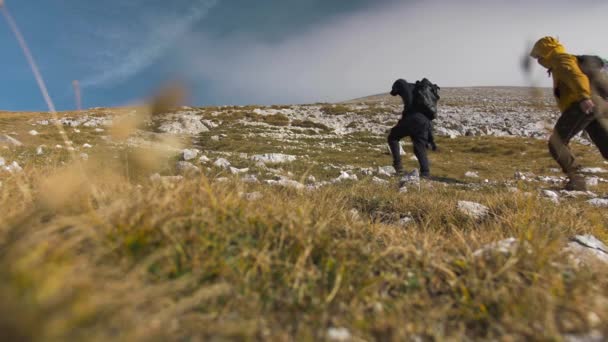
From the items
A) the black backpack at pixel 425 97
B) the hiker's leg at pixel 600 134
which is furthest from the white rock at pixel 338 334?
the black backpack at pixel 425 97

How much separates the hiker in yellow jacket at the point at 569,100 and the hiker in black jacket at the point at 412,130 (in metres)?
3.13

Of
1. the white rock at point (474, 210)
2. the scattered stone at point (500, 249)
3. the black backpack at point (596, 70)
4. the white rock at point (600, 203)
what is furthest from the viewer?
the black backpack at point (596, 70)

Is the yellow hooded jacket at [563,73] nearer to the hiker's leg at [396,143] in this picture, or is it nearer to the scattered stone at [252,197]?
the hiker's leg at [396,143]

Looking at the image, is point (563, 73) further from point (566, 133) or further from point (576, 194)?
point (576, 194)

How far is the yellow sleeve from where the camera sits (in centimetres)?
582

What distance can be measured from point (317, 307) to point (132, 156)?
1482 millimetres

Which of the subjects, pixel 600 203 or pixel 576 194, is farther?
pixel 576 194

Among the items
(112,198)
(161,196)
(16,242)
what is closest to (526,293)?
(161,196)

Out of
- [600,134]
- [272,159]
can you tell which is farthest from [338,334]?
[272,159]

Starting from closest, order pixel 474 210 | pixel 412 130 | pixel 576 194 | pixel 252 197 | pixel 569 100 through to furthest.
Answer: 1. pixel 252 197
2. pixel 474 210
3. pixel 569 100
4. pixel 576 194
5. pixel 412 130

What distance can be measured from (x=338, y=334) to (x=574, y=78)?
6658 mm

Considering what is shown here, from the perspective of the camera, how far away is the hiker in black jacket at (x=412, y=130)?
9.43 m

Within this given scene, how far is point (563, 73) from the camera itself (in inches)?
235

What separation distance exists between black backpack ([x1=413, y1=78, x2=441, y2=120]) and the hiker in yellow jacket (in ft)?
10.1
